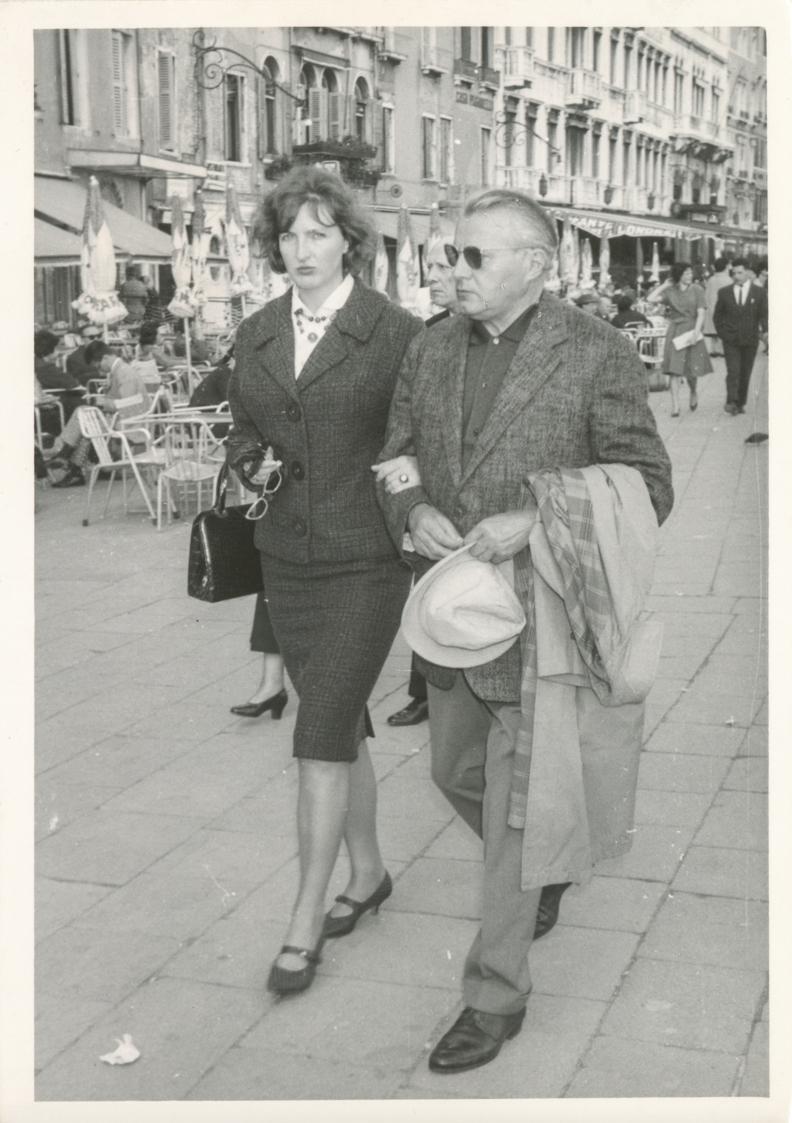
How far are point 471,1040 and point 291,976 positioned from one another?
1.79 feet

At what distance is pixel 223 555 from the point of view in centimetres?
413

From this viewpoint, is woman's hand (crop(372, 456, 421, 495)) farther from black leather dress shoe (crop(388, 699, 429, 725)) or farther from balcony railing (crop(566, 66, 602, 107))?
black leather dress shoe (crop(388, 699, 429, 725))

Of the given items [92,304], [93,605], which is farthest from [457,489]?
[92,304]

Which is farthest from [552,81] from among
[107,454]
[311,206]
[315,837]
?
[107,454]

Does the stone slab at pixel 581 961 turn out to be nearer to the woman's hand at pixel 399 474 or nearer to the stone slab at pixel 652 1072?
the stone slab at pixel 652 1072

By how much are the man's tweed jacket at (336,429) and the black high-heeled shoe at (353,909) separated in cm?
95

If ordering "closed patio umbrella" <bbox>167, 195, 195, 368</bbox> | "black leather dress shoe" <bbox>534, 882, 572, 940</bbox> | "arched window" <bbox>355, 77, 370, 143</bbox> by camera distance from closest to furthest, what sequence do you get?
1. "black leather dress shoe" <bbox>534, 882, 572, 940</bbox>
2. "closed patio umbrella" <bbox>167, 195, 195, 368</bbox>
3. "arched window" <bbox>355, 77, 370, 143</bbox>

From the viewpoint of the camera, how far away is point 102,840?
484 cm

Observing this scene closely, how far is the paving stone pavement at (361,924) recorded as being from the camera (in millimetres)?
3436

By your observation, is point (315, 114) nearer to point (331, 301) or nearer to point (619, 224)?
point (619, 224)

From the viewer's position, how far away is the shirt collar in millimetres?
3951

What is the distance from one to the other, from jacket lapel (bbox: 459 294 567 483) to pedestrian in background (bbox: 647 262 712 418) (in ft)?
45.8

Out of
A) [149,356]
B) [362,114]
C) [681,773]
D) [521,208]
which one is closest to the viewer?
[521,208]

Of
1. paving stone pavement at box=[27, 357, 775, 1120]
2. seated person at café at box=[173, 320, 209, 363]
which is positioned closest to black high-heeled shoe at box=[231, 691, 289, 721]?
paving stone pavement at box=[27, 357, 775, 1120]
